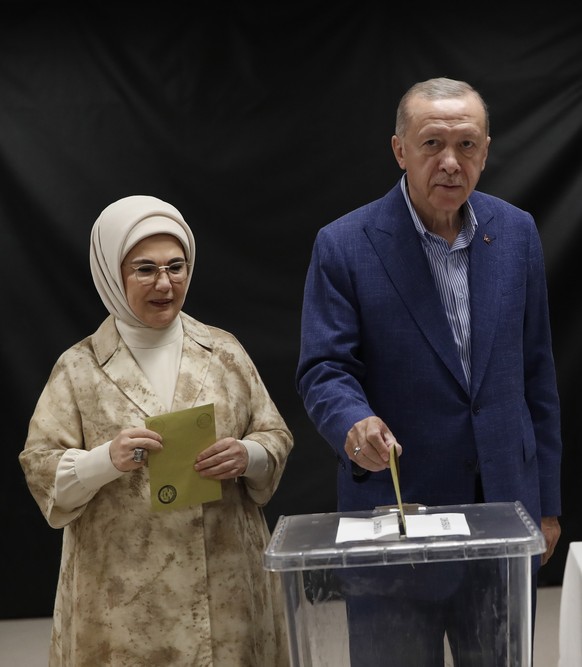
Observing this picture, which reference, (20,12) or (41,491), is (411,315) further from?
(20,12)

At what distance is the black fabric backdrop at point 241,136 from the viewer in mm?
4312

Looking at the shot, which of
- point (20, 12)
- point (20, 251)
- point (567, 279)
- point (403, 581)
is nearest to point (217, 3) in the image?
point (20, 12)

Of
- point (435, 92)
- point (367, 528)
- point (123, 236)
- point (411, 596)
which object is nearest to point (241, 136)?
point (123, 236)

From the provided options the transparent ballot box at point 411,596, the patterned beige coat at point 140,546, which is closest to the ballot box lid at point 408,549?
the transparent ballot box at point 411,596

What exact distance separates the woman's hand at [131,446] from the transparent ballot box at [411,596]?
29.1 inches

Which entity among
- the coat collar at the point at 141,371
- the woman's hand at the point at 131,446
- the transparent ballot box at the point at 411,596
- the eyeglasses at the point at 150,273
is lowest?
the transparent ballot box at the point at 411,596

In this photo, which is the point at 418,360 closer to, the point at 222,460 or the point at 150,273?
the point at 222,460

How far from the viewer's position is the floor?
395 centimetres

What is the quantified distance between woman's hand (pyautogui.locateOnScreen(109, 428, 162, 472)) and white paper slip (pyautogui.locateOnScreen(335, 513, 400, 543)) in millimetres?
675

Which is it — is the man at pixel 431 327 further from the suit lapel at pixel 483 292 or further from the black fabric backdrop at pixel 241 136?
the black fabric backdrop at pixel 241 136

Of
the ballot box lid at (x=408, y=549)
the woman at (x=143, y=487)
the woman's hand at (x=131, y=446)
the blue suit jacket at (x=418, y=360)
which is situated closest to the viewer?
the ballot box lid at (x=408, y=549)

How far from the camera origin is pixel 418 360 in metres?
2.17

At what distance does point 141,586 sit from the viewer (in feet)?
7.90

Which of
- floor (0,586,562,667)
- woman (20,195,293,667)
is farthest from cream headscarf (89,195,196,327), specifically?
floor (0,586,562,667)
